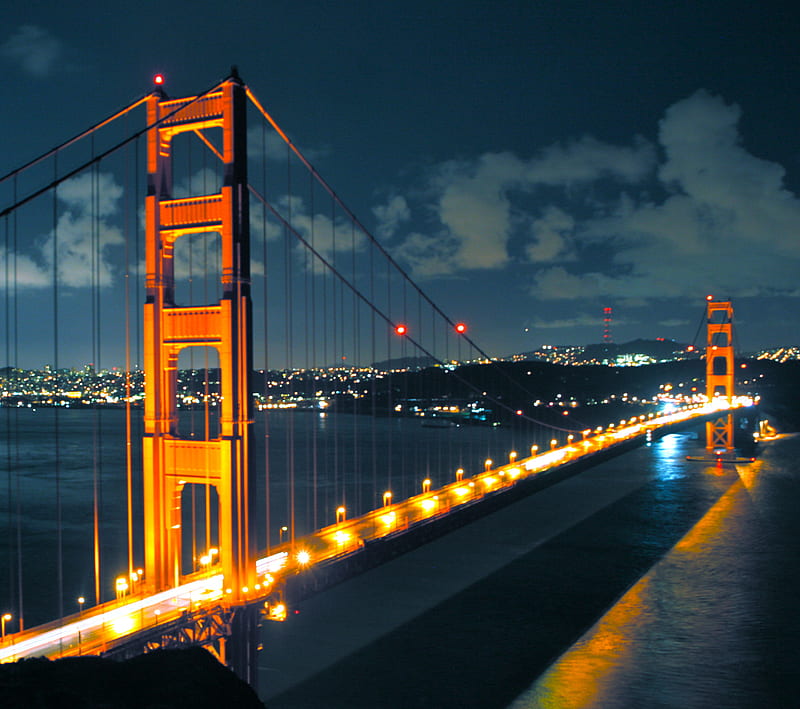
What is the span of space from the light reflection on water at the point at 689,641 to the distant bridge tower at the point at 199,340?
6.38 meters

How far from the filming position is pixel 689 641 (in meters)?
17.0

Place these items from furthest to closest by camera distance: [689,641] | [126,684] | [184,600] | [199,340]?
[689,641], [199,340], [184,600], [126,684]

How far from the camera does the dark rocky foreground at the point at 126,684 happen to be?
6469mm

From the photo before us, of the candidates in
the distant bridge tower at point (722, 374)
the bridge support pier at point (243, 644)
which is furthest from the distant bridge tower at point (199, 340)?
the distant bridge tower at point (722, 374)

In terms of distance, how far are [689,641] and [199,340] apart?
12204 mm

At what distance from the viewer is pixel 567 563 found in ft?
78.6

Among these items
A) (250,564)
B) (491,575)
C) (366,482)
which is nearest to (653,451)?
(366,482)

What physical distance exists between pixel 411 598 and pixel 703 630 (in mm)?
6700

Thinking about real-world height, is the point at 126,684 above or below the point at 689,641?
above

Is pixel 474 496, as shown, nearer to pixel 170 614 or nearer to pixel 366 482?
pixel 170 614

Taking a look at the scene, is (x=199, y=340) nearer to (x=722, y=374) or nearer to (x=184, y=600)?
(x=184, y=600)

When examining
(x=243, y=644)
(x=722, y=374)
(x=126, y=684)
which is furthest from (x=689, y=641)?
(x=722, y=374)

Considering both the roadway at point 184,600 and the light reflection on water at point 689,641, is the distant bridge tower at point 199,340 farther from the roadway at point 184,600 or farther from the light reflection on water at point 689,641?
the light reflection on water at point 689,641

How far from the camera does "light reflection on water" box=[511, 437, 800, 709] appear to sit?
1401 centimetres
